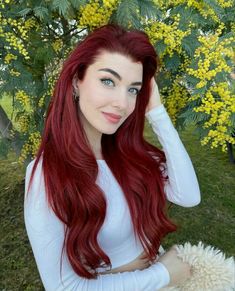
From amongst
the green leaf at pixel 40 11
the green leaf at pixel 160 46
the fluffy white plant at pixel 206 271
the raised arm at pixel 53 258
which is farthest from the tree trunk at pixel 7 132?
the fluffy white plant at pixel 206 271

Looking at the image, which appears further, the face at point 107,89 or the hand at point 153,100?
the hand at point 153,100

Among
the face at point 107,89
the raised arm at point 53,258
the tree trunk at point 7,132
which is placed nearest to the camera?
the raised arm at point 53,258

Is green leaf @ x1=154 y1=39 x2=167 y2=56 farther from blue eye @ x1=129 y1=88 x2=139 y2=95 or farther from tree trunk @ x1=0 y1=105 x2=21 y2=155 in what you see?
tree trunk @ x1=0 y1=105 x2=21 y2=155

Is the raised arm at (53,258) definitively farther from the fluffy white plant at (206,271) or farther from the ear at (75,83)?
the ear at (75,83)

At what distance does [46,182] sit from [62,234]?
218mm

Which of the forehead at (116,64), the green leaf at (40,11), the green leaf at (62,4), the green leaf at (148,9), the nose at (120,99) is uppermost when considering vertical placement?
the green leaf at (40,11)

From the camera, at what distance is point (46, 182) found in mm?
1514

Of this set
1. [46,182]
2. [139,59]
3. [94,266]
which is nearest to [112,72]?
[139,59]

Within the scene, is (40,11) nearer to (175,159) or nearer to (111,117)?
(111,117)

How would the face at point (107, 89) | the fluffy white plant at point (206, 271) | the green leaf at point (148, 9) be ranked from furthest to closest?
the green leaf at point (148, 9) → the fluffy white plant at point (206, 271) → the face at point (107, 89)

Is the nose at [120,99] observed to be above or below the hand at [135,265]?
above

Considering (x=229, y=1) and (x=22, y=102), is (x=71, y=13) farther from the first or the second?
(x=229, y=1)

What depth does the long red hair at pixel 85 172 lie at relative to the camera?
1550 millimetres

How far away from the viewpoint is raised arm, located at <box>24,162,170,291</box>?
147cm
